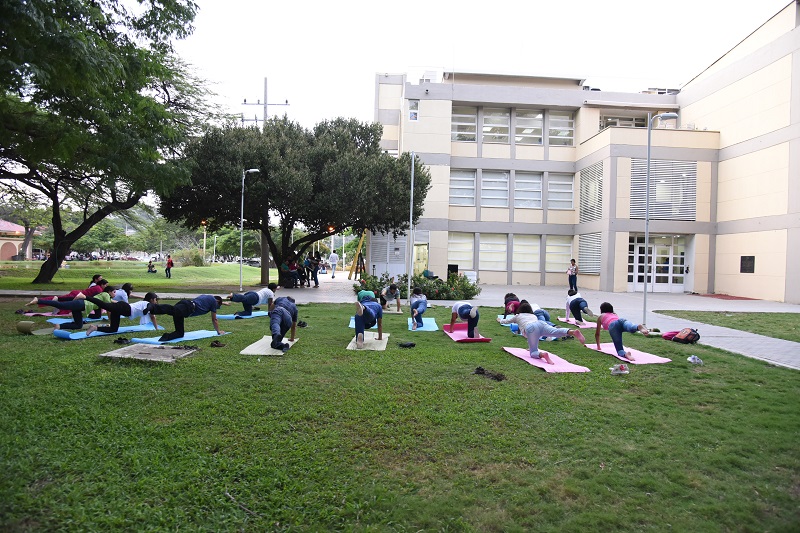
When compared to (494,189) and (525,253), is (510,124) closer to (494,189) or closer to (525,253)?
(494,189)

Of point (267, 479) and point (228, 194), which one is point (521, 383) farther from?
point (228, 194)

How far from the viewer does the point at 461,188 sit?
1190 inches

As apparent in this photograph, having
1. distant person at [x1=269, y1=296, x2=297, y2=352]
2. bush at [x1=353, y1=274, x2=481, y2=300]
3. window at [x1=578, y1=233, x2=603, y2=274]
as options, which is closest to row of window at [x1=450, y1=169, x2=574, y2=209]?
window at [x1=578, y1=233, x2=603, y2=274]

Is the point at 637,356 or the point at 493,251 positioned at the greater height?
the point at 493,251

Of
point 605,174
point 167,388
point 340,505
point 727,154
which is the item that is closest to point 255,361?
point 167,388

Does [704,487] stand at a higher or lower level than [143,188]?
lower

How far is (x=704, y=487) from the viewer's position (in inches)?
146

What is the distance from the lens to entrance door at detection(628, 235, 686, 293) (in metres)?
25.9

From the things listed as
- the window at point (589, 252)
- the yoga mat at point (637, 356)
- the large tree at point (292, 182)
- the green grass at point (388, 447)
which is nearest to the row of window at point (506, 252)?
the window at point (589, 252)

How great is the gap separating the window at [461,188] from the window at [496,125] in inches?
93.8

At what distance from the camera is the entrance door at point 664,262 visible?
25875 mm

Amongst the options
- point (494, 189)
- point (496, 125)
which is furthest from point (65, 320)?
point (496, 125)

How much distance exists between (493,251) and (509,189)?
12.7ft

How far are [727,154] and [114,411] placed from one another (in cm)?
2783
